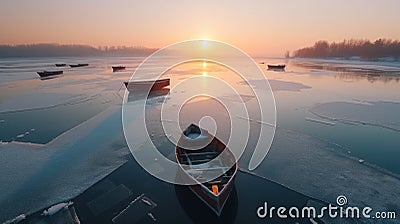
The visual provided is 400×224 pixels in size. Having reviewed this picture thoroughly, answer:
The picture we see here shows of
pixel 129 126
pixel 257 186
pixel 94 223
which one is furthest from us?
pixel 129 126

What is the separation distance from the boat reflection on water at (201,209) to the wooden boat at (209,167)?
137 millimetres

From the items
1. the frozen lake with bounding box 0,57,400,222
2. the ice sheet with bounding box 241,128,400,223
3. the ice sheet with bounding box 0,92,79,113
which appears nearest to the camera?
the ice sheet with bounding box 241,128,400,223

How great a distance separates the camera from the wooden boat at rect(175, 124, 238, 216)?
3.90m

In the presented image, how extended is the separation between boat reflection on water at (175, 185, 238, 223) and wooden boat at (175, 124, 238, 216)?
0.14m

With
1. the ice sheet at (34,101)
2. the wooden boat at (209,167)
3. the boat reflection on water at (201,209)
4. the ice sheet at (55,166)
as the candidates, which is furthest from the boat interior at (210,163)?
the ice sheet at (34,101)

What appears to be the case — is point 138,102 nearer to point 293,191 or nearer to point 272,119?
point 272,119

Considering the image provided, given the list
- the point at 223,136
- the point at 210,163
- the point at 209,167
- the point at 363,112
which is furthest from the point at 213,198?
the point at 363,112

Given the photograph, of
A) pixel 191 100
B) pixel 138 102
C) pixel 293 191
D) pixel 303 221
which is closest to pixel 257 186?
pixel 293 191

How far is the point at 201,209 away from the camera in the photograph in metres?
4.18

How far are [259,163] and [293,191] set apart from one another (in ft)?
4.09

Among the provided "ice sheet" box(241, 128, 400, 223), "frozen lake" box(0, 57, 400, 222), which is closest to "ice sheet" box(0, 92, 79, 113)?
"frozen lake" box(0, 57, 400, 222)

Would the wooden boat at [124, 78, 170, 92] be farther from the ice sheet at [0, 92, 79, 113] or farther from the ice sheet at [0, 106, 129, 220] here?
the ice sheet at [0, 106, 129, 220]

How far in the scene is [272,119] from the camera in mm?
9383

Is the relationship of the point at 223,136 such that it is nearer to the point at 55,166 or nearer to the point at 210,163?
the point at 210,163
